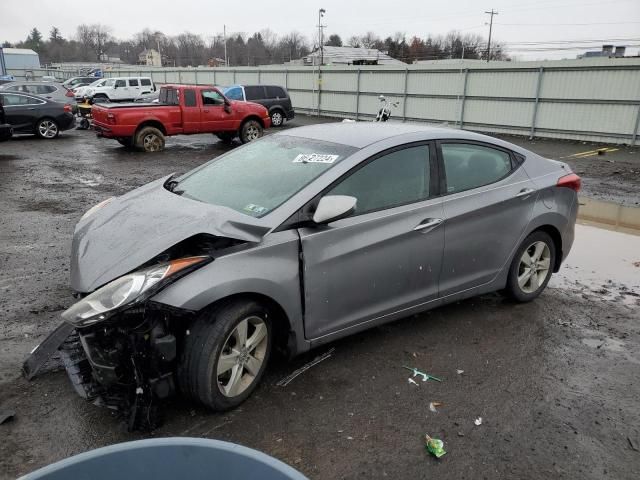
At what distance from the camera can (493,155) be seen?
4496 mm

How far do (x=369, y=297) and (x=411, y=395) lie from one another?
0.69 metres

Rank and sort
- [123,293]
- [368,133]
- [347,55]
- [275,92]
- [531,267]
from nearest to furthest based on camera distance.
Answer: [123,293] < [368,133] < [531,267] < [275,92] < [347,55]

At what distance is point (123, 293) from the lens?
2.75 m

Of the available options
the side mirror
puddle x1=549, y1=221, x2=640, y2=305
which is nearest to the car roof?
the side mirror

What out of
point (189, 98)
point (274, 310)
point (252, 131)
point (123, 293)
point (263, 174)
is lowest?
point (252, 131)

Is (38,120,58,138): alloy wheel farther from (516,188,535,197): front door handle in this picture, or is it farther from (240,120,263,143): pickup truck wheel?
(516,188,535,197): front door handle

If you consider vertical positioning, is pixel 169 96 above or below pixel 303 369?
above

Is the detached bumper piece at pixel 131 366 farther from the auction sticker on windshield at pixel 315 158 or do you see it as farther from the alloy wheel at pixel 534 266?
the alloy wheel at pixel 534 266

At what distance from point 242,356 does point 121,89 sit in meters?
31.2

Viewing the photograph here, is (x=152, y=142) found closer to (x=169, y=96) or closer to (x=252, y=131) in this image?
(x=169, y=96)

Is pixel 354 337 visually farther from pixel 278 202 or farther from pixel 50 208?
pixel 50 208

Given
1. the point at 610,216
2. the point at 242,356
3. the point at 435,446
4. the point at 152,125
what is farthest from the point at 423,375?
the point at 152,125

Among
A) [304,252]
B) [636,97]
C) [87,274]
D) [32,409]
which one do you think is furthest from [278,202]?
[636,97]

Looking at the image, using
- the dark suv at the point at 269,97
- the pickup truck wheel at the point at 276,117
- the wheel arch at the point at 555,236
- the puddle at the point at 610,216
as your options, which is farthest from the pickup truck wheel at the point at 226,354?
the pickup truck wheel at the point at 276,117
